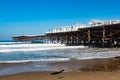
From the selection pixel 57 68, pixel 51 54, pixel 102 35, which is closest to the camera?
pixel 57 68

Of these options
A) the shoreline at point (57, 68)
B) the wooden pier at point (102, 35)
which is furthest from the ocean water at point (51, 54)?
the wooden pier at point (102, 35)

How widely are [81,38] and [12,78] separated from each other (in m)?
34.5

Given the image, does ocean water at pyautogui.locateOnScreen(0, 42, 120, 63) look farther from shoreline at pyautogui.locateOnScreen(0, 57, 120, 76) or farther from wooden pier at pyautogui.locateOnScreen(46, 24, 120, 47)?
wooden pier at pyautogui.locateOnScreen(46, 24, 120, 47)

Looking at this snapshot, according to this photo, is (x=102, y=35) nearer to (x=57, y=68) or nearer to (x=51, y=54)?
(x=51, y=54)

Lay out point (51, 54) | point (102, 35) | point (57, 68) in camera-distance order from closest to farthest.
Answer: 1. point (57, 68)
2. point (51, 54)
3. point (102, 35)

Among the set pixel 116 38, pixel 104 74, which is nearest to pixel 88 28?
pixel 116 38

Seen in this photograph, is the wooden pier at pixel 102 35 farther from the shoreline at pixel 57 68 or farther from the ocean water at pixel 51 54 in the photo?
the shoreline at pixel 57 68

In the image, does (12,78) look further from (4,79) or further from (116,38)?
(116,38)

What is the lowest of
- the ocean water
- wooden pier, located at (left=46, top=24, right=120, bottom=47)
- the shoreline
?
the shoreline

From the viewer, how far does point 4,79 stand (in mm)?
8008

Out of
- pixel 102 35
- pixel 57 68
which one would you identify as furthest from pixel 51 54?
pixel 102 35

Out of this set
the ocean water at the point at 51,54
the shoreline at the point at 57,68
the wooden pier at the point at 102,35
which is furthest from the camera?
the wooden pier at the point at 102,35

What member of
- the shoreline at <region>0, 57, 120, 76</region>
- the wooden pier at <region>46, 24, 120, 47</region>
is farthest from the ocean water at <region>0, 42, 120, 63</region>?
the wooden pier at <region>46, 24, 120, 47</region>

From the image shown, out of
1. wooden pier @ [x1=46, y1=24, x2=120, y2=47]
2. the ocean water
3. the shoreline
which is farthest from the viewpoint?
wooden pier @ [x1=46, y1=24, x2=120, y2=47]
